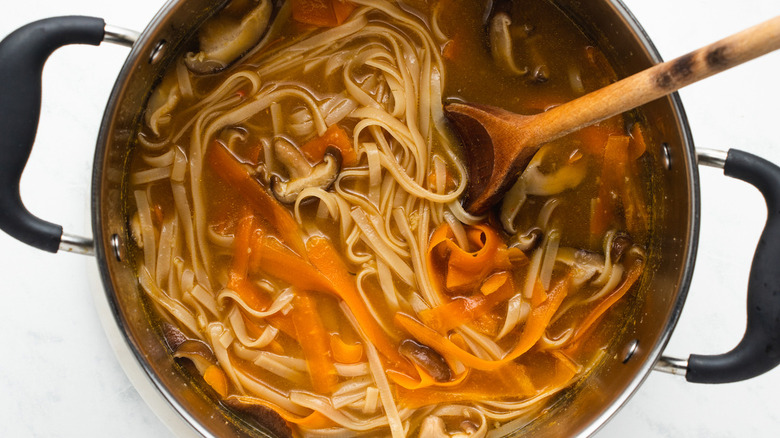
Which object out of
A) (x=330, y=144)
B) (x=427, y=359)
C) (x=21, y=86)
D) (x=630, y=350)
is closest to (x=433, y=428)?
(x=427, y=359)

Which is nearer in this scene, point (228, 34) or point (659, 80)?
point (659, 80)

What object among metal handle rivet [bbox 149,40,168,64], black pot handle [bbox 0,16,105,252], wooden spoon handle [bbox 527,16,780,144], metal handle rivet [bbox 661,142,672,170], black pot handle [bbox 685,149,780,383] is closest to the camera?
wooden spoon handle [bbox 527,16,780,144]

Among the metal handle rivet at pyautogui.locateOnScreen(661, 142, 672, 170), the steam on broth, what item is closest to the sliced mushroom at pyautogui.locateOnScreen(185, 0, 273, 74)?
the steam on broth

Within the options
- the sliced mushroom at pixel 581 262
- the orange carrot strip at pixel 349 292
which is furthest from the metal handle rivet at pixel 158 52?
the sliced mushroom at pixel 581 262

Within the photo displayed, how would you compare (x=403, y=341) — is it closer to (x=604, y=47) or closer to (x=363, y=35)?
(x=363, y=35)

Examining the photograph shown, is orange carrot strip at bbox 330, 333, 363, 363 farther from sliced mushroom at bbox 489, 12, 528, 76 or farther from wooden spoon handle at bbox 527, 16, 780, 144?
sliced mushroom at bbox 489, 12, 528, 76

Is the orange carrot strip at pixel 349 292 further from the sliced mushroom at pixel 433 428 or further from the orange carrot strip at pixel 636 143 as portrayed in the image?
the orange carrot strip at pixel 636 143

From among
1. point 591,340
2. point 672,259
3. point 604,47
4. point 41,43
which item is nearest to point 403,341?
point 591,340

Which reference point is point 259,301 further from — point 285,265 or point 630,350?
point 630,350
